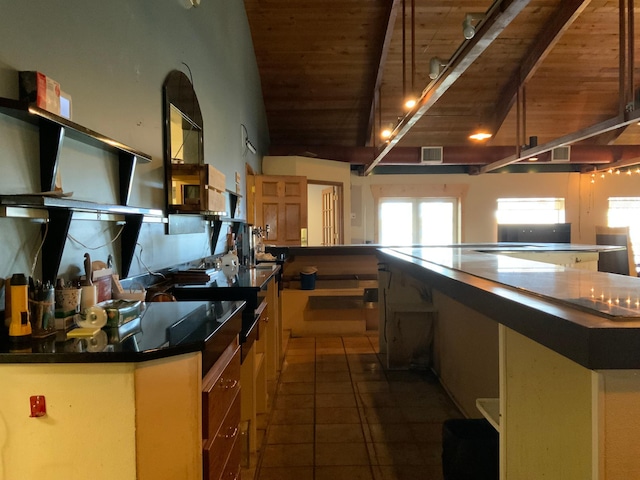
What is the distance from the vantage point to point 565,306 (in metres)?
1.02

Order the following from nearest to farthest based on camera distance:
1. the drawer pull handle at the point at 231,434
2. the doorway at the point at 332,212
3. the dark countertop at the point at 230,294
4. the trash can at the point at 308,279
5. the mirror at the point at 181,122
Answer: the drawer pull handle at the point at 231,434 → the dark countertop at the point at 230,294 → the mirror at the point at 181,122 → the trash can at the point at 308,279 → the doorway at the point at 332,212

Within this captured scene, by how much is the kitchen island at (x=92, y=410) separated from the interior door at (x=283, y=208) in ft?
16.2

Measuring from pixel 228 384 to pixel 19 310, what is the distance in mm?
678

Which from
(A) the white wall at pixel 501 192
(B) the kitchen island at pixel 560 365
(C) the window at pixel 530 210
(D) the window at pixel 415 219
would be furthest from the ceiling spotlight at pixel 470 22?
(C) the window at pixel 530 210

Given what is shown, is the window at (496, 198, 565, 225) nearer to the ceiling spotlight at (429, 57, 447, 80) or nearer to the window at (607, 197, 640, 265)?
the window at (607, 197, 640, 265)

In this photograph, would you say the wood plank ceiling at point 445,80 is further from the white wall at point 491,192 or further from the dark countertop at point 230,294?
the dark countertop at point 230,294

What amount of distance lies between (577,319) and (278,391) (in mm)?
2646

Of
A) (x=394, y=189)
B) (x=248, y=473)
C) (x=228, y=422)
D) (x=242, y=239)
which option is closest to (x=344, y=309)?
(x=242, y=239)

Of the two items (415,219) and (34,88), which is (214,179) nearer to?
(34,88)

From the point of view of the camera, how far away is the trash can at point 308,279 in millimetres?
4633

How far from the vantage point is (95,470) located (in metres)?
1.02

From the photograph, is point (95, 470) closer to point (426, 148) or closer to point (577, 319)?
point (577, 319)

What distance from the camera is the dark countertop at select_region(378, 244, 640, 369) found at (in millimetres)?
802

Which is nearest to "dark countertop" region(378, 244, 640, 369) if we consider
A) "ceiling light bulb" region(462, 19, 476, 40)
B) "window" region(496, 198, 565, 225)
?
"ceiling light bulb" region(462, 19, 476, 40)
